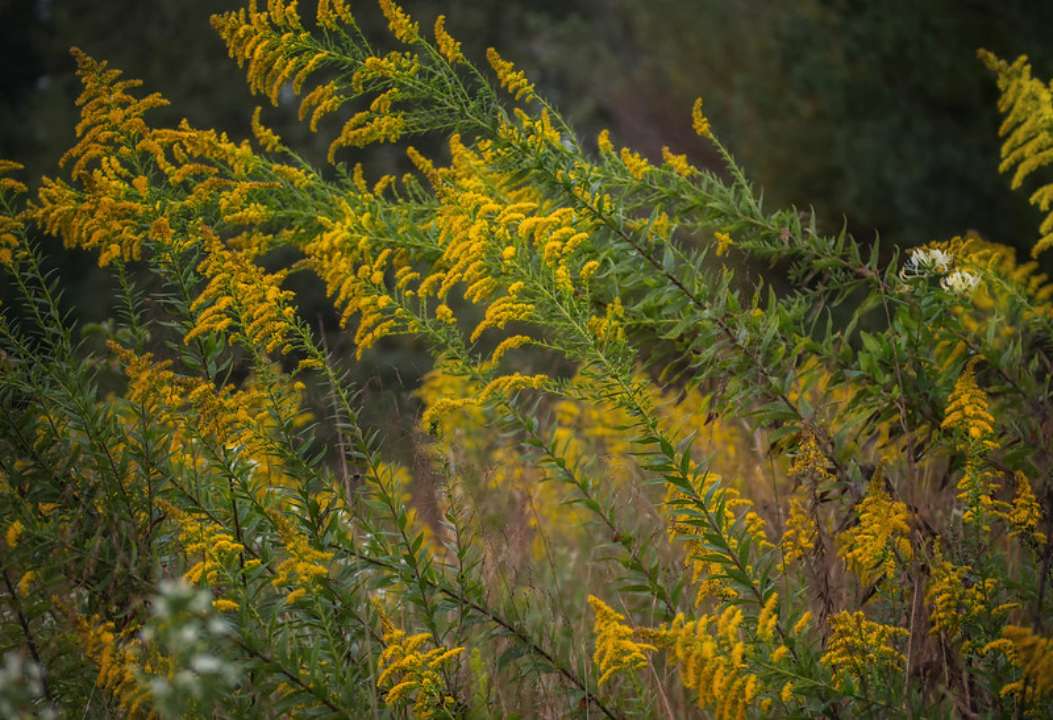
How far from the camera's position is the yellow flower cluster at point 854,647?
222 centimetres

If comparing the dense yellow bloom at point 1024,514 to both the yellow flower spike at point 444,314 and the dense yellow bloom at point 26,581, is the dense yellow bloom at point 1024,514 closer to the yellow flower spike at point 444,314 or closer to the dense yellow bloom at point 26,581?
the yellow flower spike at point 444,314

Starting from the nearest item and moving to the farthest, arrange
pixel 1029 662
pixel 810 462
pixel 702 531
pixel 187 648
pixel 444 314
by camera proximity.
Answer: pixel 187 648
pixel 1029 662
pixel 702 531
pixel 810 462
pixel 444 314

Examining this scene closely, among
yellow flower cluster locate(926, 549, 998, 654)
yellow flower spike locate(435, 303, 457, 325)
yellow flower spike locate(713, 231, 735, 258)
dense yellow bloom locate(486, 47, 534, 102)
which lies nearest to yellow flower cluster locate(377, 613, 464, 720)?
yellow flower spike locate(435, 303, 457, 325)

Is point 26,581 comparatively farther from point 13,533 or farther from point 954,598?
point 954,598

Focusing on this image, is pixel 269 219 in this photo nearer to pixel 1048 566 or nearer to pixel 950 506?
pixel 1048 566

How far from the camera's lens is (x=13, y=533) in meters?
2.22

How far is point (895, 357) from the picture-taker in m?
2.75

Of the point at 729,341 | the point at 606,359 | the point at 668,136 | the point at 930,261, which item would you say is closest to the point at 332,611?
the point at 606,359

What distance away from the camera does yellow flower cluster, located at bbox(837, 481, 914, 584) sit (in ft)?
7.72

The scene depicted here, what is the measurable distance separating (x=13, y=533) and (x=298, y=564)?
0.61 metres

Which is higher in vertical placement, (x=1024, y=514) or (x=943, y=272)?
(x=943, y=272)

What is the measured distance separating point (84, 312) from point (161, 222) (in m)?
12.8

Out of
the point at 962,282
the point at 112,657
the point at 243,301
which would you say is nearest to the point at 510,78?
the point at 243,301

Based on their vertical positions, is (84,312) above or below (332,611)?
above
